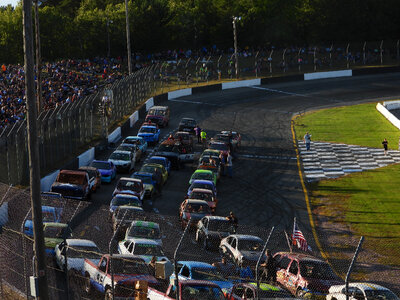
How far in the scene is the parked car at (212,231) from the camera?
1006 inches

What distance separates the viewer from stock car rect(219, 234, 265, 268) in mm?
22656

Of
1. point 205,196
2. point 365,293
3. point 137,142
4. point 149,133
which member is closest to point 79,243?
point 365,293

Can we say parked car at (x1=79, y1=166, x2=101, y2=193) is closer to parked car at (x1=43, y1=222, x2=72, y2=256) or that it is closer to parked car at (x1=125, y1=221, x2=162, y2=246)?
parked car at (x1=125, y1=221, x2=162, y2=246)

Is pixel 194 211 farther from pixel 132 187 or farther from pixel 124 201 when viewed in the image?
pixel 132 187

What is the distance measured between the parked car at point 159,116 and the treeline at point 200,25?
41214 millimetres

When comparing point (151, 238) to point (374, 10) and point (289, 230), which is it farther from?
point (374, 10)

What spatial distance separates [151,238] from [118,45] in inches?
3001

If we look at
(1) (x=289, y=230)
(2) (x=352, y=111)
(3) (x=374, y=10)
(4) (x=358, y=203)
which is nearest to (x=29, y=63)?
(1) (x=289, y=230)

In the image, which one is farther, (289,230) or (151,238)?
(289,230)

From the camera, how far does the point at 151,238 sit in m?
23.3

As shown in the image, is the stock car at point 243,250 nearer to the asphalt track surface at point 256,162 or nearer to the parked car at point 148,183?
the asphalt track surface at point 256,162

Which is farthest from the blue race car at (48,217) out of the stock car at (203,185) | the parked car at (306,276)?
the stock car at (203,185)

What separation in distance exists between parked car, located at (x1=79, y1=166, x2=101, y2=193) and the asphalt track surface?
40 cm

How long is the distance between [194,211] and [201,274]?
10313 mm
